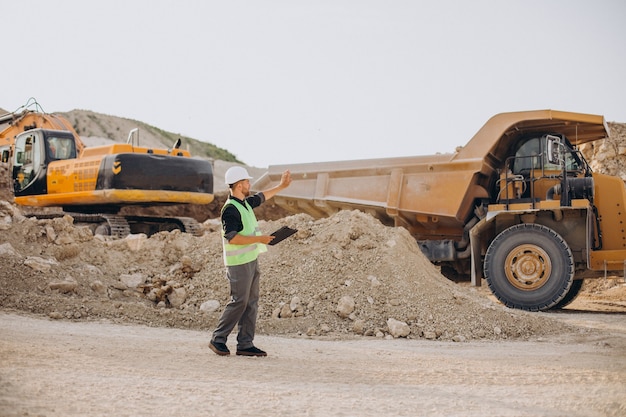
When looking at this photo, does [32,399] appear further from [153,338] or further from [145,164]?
[145,164]

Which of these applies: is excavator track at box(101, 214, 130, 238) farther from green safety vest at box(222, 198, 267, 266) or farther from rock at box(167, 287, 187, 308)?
green safety vest at box(222, 198, 267, 266)

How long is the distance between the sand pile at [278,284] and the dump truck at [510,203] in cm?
149

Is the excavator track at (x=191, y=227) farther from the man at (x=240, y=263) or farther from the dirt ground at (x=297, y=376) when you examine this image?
the man at (x=240, y=263)

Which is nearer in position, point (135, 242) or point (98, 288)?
point (98, 288)

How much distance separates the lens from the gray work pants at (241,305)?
19.1 ft

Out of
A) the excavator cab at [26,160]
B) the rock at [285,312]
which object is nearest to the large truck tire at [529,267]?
the rock at [285,312]

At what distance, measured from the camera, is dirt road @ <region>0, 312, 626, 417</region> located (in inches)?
158

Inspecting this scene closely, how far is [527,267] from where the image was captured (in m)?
10.5

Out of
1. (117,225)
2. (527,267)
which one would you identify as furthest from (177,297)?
(117,225)

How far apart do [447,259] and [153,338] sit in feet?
19.7

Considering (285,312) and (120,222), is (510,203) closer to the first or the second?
(285,312)

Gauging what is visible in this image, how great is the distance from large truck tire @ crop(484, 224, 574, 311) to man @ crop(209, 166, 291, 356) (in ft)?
18.3

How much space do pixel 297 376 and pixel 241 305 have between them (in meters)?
0.96

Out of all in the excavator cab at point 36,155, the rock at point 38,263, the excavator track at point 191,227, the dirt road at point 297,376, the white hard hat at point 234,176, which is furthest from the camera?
the excavator track at point 191,227
